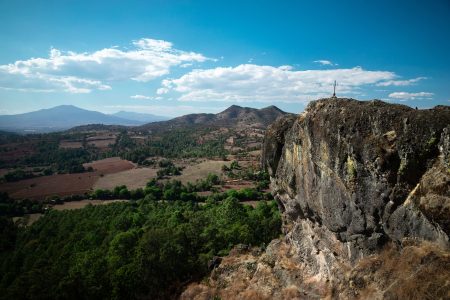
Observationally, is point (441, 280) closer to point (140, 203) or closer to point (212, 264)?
point (212, 264)

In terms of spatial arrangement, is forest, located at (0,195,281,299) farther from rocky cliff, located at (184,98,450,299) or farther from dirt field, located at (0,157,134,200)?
dirt field, located at (0,157,134,200)

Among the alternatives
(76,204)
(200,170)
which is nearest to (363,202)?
(76,204)

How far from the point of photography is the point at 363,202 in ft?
70.1

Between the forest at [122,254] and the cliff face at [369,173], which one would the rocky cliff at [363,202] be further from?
the forest at [122,254]

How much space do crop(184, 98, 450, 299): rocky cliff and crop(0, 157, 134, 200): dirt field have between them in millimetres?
100270

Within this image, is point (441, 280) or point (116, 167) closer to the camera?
point (441, 280)

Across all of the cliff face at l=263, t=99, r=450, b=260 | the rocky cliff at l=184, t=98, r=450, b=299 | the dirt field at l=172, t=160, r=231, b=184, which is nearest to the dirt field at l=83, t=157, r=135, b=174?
the dirt field at l=172, t=160, r=231, b=184

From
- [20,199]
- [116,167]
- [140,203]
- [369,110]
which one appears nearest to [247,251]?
[369,110]

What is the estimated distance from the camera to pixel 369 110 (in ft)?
68.8

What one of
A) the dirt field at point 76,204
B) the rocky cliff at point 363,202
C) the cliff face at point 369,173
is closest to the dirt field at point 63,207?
the dirt field at point 76,204

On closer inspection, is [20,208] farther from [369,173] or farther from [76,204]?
[369,173]

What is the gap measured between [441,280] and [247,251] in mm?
27534

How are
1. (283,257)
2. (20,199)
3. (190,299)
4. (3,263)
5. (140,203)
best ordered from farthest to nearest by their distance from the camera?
(20,199) < (140,203) < (3,263) < (190,299) < (283,257)

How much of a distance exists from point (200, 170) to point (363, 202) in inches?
4773
